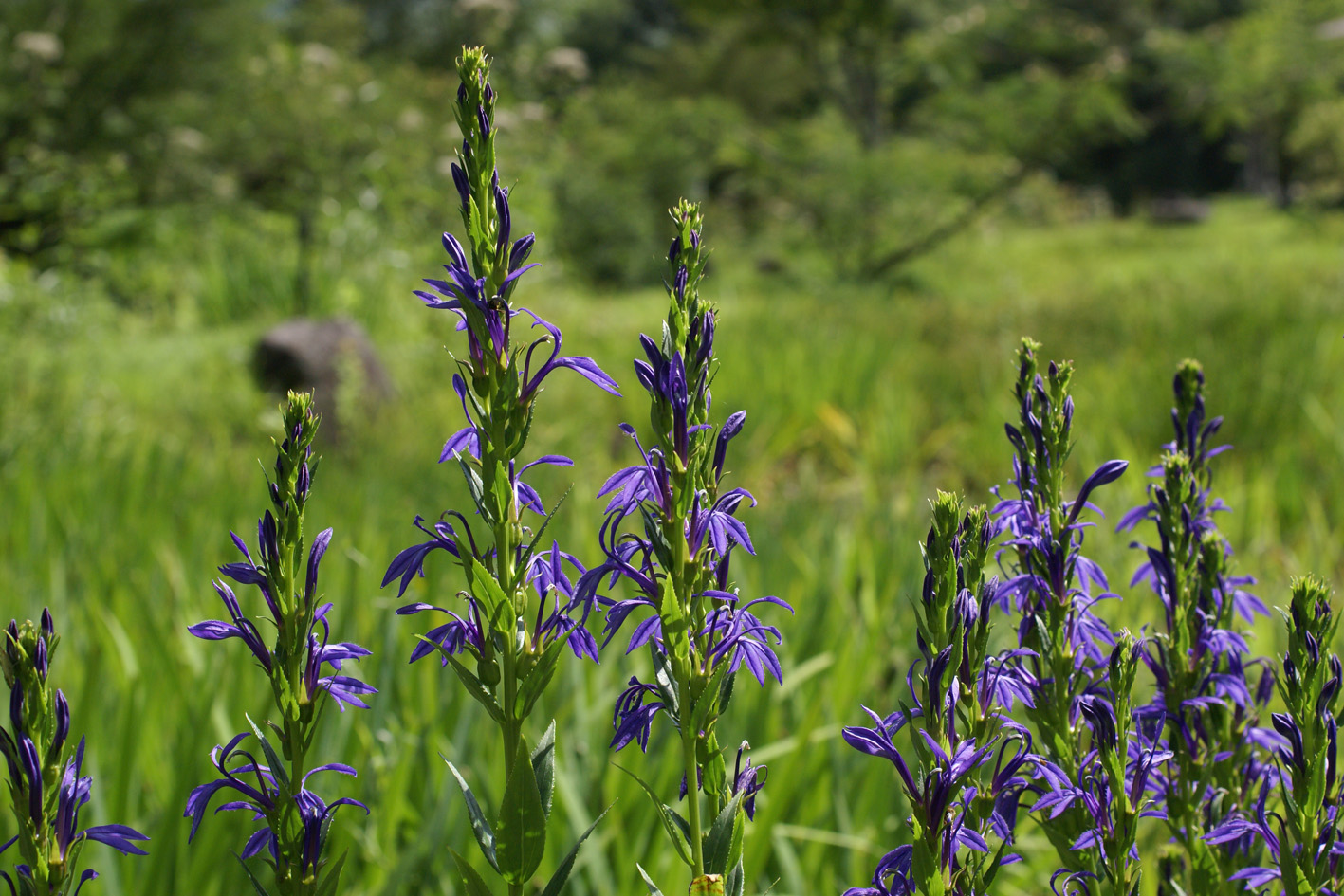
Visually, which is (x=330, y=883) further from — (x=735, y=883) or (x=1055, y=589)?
(x=1055, y=589)

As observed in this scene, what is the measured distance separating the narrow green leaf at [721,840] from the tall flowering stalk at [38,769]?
A: 0.30m

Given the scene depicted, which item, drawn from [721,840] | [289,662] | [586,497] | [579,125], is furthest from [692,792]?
[579,125]

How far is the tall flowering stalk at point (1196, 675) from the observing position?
0.77 m

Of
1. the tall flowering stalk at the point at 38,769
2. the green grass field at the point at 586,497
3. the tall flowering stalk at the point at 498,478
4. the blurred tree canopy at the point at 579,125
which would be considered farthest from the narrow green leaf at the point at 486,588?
the blurred tree canopy at the point at 579,125

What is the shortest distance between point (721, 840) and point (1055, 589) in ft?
1.07

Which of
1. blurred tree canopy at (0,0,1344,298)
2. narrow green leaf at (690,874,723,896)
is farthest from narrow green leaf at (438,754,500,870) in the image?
blurred tree canopy at (0,0,1344,298)

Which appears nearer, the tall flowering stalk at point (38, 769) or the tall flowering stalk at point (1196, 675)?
the tall flowering stalk at point (38, 769)

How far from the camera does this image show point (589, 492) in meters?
4.03

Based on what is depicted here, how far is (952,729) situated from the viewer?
0.62 metres

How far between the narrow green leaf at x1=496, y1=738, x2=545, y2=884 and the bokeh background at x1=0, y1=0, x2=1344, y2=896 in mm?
386

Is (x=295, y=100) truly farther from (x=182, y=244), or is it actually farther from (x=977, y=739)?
(x=977, y=739)

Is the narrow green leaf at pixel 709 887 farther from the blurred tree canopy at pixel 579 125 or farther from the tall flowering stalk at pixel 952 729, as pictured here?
the blurred tree canopy at pixel 579 125

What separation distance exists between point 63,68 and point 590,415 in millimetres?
10052

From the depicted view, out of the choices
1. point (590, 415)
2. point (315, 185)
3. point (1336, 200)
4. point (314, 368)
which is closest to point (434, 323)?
point (314, 368)
